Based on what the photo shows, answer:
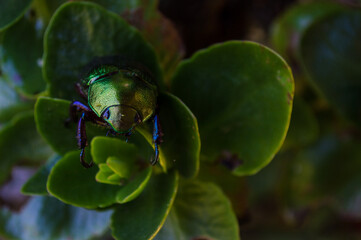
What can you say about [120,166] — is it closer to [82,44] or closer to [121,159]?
[121,159]

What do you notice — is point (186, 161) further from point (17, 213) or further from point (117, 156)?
point (17, 213)

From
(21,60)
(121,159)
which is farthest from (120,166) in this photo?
(21,60)

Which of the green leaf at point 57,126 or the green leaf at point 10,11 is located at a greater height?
the green leaf at point 10,11

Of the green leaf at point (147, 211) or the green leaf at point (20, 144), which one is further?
the green leaf at point (20, 144)

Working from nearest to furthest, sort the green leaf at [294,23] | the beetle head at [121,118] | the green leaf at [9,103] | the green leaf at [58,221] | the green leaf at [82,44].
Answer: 1. the beetle head at [121,118]
2. the green leaf at [82,44]
3. the green leaf at [58,221]
4. the green leaf at [9,103]
5. the green leaf at [294,23]

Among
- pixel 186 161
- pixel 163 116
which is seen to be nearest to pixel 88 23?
pixel 163 116

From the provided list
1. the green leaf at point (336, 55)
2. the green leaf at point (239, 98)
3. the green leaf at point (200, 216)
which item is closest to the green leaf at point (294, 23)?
the green leaf at point (336, 55)

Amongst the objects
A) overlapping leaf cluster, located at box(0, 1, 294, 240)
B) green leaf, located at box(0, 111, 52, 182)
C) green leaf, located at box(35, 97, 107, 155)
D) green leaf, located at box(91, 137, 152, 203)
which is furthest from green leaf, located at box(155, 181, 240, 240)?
green leaf, located at box(0, 111, 52, 182)

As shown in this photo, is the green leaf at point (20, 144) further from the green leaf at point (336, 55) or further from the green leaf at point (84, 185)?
the green leaf at point (336, 55)
